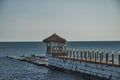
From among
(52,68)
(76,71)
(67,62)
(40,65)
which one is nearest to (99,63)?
(76,71)

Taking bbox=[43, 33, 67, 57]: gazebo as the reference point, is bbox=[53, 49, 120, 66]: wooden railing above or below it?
below

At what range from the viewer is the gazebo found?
4025cm

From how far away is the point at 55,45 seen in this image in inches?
1626

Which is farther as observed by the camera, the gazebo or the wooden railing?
the gazebo

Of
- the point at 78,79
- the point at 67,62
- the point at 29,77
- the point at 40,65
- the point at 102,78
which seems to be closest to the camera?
the point at 102,78

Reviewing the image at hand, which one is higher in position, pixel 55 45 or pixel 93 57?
pixel 55 45

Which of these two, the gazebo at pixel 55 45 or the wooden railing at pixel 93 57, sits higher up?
the gazebo at pixel 55 45

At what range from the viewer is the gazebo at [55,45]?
40.2 m

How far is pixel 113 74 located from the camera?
26.2 metres

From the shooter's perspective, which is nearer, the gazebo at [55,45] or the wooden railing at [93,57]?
the wooden railing at [93,57]

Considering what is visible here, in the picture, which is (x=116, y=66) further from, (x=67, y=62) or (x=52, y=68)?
(x=52, y=68)

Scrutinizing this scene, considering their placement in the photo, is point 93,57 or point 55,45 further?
point 55,45

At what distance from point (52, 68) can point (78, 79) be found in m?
9.30

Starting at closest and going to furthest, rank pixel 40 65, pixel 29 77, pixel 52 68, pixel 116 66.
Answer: pixel 116 66 < pixel 29 77 < pixel 52 68 < pixel 40 65
